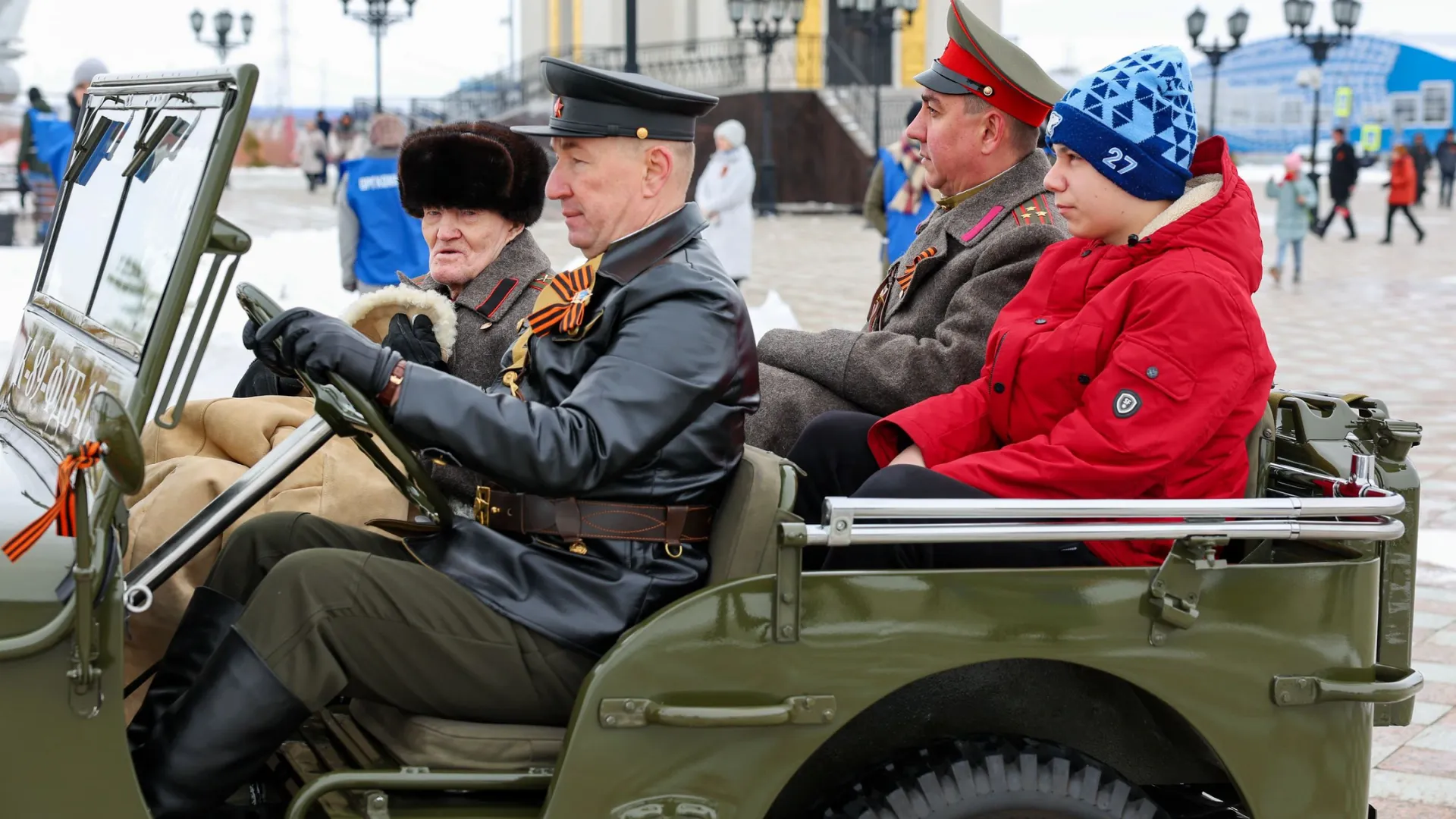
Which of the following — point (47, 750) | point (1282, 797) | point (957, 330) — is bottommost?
point (1282, 797)

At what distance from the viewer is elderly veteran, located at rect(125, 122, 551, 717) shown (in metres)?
3.25

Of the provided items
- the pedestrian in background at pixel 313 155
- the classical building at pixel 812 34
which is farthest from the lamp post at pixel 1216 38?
the pedestrian in background at pixel 313 155

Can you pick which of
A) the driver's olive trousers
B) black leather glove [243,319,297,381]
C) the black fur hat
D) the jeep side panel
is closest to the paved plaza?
the jeep side panel

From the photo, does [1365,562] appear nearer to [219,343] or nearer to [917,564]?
[917,564]

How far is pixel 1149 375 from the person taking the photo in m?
2.71

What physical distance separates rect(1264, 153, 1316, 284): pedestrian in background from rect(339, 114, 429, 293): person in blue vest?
1146cm

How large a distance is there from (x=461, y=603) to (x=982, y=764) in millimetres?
892

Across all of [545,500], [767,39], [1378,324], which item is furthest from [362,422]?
[767,39]

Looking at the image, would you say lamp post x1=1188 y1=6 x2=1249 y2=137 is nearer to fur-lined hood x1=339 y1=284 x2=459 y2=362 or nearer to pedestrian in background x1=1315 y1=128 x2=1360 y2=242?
pedestrian in background x1=1315 y1=128 x2=1360 y2=242

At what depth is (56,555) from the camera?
7.77ft

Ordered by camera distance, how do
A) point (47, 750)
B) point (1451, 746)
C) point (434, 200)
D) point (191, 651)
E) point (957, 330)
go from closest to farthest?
1. point (47, 750)
2. point (191, 651)
3. point (957, 330)
4. point (434, 200)
5. point (1451, 746)

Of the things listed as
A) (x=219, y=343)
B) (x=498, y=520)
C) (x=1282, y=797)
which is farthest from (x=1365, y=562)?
(x=219, y=343)

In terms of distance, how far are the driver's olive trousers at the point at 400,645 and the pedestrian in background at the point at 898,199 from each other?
7.85 m

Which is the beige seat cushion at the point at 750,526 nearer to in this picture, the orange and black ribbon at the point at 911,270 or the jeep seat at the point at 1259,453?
the jeep seat at the point at 1259,453
